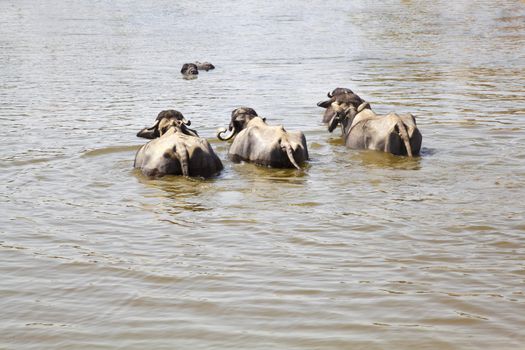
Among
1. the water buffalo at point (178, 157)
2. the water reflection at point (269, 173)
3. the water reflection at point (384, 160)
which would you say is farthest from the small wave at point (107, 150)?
the water reflection at point (384, 160)

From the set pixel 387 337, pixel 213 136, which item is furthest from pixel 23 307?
pixel 213 136

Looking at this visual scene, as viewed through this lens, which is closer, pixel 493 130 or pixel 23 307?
pixel 23 307

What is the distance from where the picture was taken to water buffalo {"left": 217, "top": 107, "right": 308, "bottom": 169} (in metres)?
11.4

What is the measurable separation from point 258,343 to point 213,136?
8537mm

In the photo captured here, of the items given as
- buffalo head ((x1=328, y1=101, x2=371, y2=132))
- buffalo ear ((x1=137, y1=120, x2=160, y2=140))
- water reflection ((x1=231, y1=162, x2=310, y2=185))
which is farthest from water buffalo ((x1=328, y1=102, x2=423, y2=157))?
buffalo ear ((x1=137, y1=120, x2=160, y2=140))

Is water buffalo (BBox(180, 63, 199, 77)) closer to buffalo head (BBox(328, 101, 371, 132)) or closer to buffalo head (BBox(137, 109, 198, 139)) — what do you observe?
buffalo head (BBox(328, 101, 371, 132))

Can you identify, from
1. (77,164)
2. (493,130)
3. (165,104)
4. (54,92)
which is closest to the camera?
(77,164)

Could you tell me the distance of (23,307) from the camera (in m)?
6.32

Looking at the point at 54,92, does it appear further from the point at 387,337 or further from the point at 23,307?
the point at 387,337

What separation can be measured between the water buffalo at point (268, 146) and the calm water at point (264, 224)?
18 centimetres

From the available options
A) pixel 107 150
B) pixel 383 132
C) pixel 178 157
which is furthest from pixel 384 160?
pixel 107 150

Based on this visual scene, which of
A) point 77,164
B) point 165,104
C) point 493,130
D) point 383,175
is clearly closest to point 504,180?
point 383,175

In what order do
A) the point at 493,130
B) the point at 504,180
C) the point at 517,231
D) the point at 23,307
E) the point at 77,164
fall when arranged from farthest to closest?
the point at 493,130, the point at 77,164, the point at 504,180, the point at 517,231, the point at 23,307

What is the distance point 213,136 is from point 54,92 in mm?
6368
